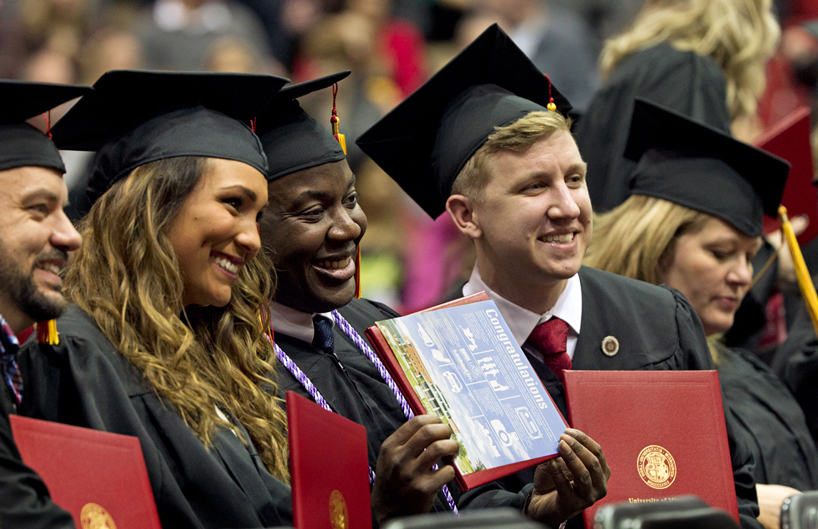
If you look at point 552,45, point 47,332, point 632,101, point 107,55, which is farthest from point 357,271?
point 107,55

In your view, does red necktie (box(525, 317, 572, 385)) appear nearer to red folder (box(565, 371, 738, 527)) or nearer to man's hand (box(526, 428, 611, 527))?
red folder (box(565, 371, 738, 527))

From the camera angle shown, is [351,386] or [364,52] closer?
[351,386]

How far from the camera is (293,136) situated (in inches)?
121

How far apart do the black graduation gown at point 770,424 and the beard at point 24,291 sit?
2.68m

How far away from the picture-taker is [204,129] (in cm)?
269

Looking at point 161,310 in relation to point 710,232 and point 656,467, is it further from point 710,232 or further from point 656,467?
point 710,232

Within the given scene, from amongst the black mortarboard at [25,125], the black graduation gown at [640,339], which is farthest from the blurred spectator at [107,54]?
the black mortarboard at [25,125]

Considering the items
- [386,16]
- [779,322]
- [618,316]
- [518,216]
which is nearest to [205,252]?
[518,216]

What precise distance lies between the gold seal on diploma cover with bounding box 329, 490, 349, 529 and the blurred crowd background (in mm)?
3483

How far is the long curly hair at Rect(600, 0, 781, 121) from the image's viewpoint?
5082 mm

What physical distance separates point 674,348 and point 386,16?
6.42 metres

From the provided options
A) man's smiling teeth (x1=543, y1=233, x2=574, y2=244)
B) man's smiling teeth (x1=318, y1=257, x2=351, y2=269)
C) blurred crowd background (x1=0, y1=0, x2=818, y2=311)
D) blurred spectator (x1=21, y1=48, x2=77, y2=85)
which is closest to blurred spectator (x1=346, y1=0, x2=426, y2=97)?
blurred crowd background (x1=0, y1=0, x2=818, y2=311)

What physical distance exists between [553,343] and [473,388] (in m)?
0.74

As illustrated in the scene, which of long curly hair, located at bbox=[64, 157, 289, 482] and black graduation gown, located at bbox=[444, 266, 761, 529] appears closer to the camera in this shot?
long curly hair, located at bbox=[64, 157, 289, 482]
